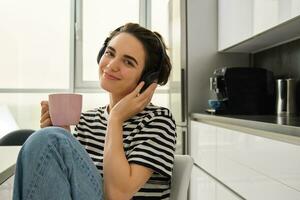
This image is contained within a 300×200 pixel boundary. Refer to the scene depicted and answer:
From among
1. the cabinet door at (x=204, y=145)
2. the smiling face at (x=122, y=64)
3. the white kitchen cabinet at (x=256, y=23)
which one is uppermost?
the white kitchen cabinet at (x=256, y=23)

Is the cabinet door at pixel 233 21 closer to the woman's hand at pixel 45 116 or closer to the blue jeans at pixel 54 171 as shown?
the woman's hand at pixel 45 116

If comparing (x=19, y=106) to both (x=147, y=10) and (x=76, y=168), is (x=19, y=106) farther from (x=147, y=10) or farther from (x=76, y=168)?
(x=76, y=168)

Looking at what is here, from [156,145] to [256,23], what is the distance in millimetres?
1263

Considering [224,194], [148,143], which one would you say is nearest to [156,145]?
[148,143]

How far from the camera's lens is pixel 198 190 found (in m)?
2.17

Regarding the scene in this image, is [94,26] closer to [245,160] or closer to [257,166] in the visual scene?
[245,160]

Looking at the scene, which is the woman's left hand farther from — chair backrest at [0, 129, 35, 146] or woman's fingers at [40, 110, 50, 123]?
chair backrest at [0, 129, 35, 146]

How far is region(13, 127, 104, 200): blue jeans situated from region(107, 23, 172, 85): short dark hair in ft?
1.32

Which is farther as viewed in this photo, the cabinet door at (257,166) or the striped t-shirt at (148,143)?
the cabinet door at (257,166)

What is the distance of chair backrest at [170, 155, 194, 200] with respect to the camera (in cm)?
88

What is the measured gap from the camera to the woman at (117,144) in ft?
2.39

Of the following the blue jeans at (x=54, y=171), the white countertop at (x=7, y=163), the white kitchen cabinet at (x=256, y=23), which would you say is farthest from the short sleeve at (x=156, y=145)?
the white kitchen cabinet at (x=256, y=23)

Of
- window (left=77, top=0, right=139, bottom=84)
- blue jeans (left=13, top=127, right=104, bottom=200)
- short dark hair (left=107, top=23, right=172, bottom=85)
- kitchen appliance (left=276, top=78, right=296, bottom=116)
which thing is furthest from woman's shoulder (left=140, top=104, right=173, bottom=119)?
window (left=77, top=0, right=139, bottom=84)

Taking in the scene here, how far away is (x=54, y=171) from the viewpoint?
2.41 ft
